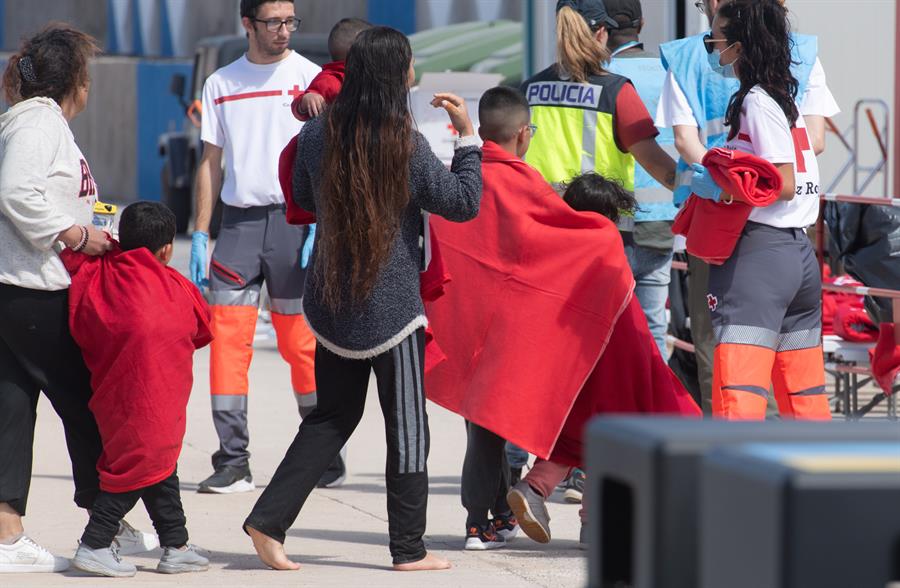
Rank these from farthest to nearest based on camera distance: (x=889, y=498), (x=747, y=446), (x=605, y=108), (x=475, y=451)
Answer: (x=605, y=108), (x=475, y=451), (x=747, y=446), (x=889, y=498)

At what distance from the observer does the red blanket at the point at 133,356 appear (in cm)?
479

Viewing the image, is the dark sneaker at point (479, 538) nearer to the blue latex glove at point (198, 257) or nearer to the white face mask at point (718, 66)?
the white face mask at point (718, 66)

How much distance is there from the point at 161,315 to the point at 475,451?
1125mm

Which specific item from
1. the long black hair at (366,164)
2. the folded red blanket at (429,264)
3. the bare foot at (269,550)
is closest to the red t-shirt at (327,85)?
the folded red blanket at (429,264)

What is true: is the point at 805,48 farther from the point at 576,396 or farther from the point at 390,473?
the point at 390,473

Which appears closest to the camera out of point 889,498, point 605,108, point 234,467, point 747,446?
point 889,498

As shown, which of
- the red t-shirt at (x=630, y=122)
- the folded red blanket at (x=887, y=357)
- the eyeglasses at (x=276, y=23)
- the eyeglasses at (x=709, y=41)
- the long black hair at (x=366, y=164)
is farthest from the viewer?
the folded red blanket at (x=887, y=357)

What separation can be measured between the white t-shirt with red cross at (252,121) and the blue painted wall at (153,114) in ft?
75.2

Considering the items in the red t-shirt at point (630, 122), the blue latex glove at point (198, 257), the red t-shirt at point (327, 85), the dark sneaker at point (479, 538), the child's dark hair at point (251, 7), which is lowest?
the dark sneaker at point (479, 538)

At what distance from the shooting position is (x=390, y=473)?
16.2 ft

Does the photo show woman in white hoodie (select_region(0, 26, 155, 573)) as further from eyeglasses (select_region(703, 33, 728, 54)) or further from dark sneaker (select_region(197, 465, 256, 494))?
eyeglasses (select_region(703, 33, 728, 54))

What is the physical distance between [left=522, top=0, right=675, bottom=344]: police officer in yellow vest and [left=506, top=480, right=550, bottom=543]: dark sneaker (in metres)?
1.31

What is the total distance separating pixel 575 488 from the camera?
20.6 ft

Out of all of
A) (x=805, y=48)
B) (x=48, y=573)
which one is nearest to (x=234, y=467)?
(x=48, y=573)
